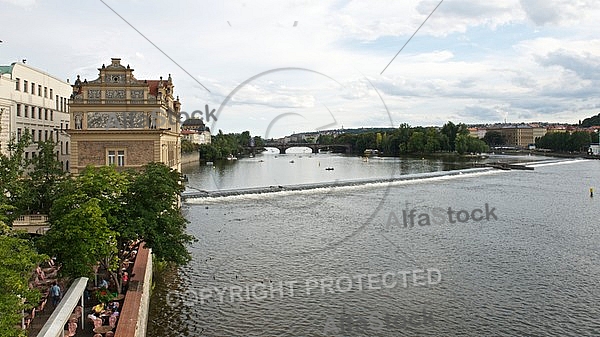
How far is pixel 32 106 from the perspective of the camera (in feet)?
103

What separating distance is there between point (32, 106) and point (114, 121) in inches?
229

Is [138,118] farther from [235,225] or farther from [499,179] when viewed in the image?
[499,179]

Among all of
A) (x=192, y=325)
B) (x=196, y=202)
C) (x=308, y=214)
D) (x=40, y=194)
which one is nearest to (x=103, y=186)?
(x=192, y=325)

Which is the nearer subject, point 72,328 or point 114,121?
point 72,328

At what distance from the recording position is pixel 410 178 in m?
67.0

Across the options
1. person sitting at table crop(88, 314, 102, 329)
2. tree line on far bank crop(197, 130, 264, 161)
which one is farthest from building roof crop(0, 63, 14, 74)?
tree line on far bank crop(197, 130, 264, 161)

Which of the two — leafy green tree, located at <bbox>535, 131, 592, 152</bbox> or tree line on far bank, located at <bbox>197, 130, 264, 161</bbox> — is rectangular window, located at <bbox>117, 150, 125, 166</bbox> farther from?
leafy green tree, located at <bbox>535, 131, 592, 152</bbox>

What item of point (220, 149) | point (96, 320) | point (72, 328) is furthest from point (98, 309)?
point (220, 149)

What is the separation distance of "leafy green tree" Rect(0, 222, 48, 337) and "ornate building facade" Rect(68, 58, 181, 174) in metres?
18.3

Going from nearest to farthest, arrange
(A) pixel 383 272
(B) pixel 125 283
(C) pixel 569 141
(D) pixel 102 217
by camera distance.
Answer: (D) pixel 102 217
(B) pixel 125 283
(A) pixel 383 272
(C) pixel 569 141

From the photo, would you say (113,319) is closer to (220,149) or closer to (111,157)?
(111,157)

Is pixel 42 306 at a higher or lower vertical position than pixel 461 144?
lower

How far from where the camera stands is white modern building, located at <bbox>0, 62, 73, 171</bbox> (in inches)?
1083

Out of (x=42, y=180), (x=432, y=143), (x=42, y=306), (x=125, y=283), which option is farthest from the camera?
(x=432, y=143)
